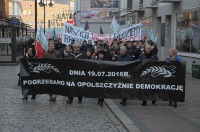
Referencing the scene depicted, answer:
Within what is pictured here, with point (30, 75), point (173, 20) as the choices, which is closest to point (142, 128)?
point (30, 75)

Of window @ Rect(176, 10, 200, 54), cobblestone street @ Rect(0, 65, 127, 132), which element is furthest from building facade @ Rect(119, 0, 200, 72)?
cobblestone street @ Rect(0, 65, 127, 132)

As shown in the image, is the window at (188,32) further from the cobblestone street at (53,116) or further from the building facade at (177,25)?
the cobblestone street at (53,116)

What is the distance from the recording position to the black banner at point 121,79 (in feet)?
33.2

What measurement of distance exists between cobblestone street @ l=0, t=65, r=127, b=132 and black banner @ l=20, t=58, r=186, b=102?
0.47m

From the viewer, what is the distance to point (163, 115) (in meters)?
9.05

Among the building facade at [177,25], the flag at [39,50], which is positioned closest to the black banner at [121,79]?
the flag at [39,50]

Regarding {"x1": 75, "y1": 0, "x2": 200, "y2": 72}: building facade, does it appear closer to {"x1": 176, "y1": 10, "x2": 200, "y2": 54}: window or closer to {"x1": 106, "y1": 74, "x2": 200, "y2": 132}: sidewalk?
{"x1": 176, "y1": 10, "x2": 200, "y2": 54}: window

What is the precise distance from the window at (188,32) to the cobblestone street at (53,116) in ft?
29.9

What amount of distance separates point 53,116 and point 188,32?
41.5ft

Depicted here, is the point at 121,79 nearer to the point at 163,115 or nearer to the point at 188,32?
the point at 163,115

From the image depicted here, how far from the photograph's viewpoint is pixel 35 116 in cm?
882

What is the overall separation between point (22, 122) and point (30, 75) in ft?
9.30

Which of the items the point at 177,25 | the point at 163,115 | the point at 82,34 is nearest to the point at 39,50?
the point at 82,34

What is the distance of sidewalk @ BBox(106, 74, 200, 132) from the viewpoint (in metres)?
7.78
